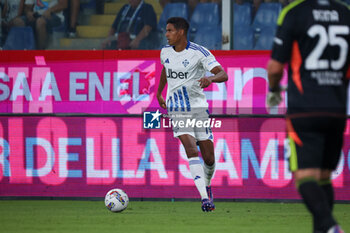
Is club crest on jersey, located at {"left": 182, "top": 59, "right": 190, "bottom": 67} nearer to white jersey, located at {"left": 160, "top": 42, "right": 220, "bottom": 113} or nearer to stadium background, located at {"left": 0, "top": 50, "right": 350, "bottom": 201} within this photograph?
white jersey, located at {"left": 160, "top": 42, "right": 220, "bottom": 113}

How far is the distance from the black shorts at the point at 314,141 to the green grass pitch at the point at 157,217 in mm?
2528

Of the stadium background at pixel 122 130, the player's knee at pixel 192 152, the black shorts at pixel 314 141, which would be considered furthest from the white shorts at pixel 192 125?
the black shorts at pixel 314 141

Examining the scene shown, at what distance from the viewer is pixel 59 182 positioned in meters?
10.7

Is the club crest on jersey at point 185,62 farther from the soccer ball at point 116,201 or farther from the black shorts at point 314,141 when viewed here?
the black shorts at point 314,141

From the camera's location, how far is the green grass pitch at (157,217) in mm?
7477

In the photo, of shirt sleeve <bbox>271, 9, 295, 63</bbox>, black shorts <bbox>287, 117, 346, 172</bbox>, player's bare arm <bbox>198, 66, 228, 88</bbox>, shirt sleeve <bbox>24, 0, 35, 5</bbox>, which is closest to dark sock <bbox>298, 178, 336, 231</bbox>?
black shorts <bbox>287, 117, 346, 172</bbox>

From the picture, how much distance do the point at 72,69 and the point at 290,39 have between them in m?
6.42

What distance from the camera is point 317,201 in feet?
15.4

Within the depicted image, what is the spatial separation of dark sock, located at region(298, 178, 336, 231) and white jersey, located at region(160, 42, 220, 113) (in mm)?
4330

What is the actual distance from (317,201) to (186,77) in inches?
179

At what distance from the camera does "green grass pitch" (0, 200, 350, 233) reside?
7.48 metres

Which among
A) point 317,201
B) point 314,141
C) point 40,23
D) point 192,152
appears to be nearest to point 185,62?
point 192,152

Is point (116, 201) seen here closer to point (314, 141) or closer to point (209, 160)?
point (209, 160)

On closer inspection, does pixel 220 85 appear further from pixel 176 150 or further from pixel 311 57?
pixel 311 57
